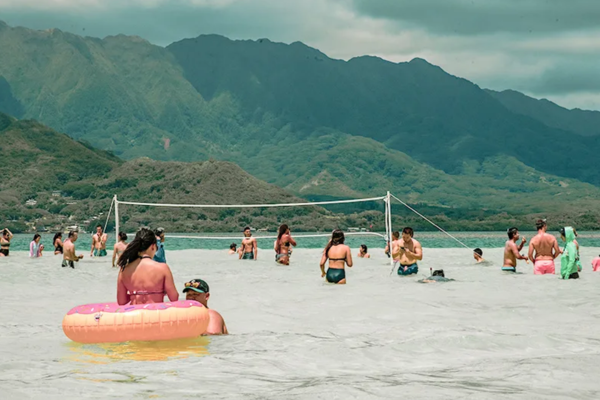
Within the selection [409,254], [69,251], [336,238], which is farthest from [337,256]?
[69,251]

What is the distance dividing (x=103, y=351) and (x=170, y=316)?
3.09ft

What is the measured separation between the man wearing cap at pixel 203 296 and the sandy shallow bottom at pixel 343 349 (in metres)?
0.18

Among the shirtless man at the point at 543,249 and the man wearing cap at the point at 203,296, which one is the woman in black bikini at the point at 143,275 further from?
the shirtless man at the point at 543,249

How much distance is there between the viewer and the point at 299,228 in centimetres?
18900

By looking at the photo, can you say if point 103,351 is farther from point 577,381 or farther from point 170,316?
point 577,381

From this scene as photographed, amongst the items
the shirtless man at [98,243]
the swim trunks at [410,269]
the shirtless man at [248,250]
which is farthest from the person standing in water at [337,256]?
the shirtless man at [98,243]

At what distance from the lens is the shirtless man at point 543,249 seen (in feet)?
66.9

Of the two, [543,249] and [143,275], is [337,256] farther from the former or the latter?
[143,275]

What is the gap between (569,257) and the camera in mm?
19438

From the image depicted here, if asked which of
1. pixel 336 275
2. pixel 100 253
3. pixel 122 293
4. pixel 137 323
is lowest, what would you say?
pixel 137 323

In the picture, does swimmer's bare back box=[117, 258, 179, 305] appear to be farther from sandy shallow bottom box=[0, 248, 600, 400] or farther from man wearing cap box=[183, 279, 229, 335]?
sandy shallow bottom box=[0, 248, 600, 400]

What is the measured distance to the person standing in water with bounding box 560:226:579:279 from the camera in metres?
19.3

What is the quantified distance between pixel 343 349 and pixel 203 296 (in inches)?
81.8

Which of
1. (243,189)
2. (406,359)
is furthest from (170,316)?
(243,189)
